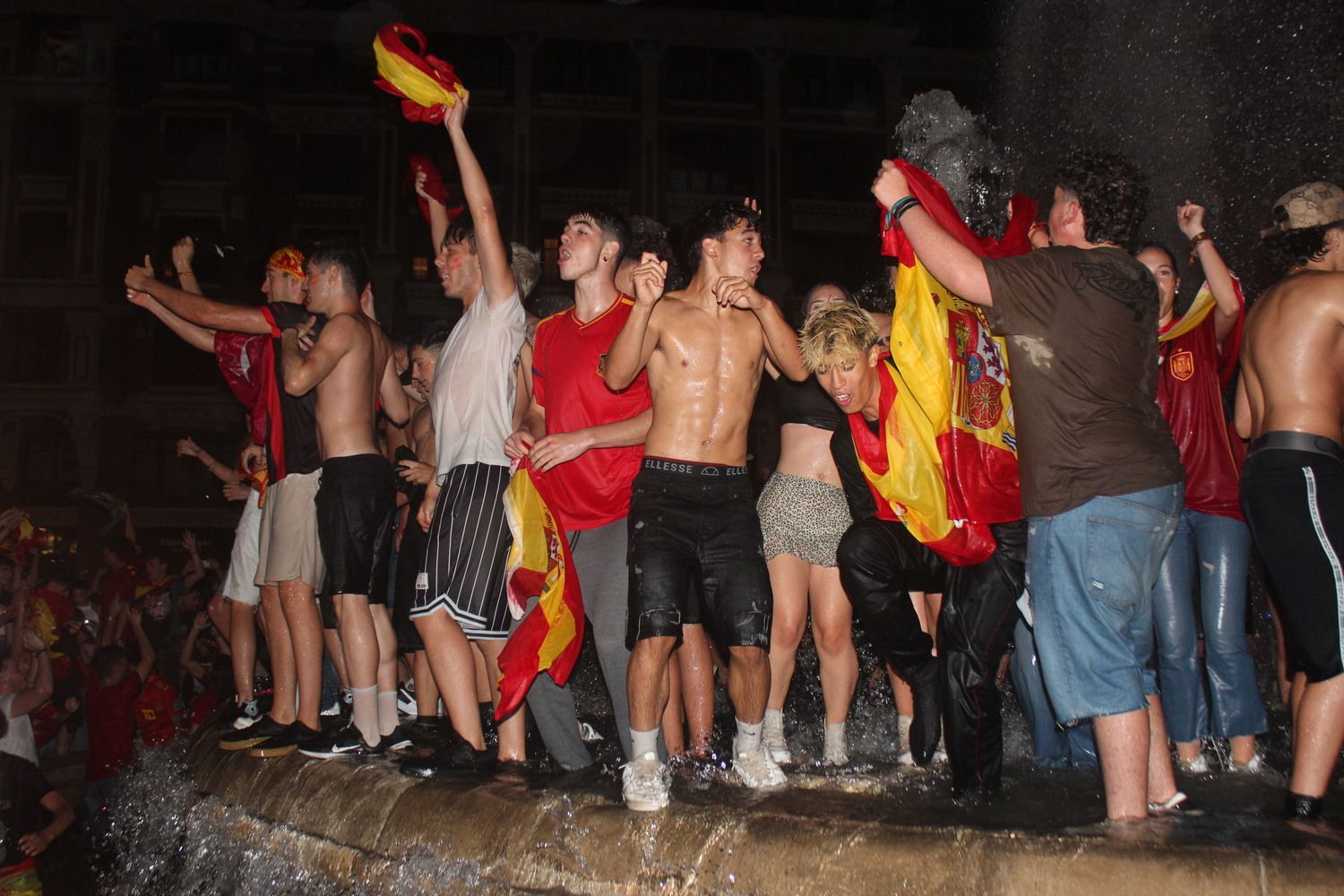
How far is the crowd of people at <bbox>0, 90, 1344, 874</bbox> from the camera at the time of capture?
3.32 meters

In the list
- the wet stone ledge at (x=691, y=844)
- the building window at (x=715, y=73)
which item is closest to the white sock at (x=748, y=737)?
the wet stone ledge at (x=691, y=844)

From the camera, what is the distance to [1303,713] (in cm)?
334

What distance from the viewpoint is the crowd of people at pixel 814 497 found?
3320 mm

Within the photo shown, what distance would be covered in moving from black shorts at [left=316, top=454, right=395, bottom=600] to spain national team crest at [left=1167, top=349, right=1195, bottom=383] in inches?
151

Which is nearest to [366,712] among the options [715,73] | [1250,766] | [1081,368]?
[1081,368]

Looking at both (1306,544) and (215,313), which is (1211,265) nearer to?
(1306,544)

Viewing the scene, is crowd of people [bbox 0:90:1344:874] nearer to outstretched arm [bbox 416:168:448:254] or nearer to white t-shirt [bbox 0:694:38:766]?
outstretched arm [bbox 416:168:448:254]

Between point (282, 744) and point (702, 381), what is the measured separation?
269 cm

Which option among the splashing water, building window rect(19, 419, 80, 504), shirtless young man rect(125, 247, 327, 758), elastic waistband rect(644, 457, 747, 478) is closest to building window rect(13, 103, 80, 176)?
building window rect(19, 419, 80, 504)

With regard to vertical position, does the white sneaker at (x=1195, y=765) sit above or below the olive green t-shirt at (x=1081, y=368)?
below

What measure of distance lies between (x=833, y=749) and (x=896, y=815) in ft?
4.37

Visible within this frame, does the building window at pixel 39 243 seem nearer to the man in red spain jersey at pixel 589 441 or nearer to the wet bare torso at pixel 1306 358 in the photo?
the man in red spain jersey at pixel 589 441

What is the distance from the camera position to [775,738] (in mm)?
4859

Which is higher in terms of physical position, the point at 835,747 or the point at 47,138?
the point at 47,138
